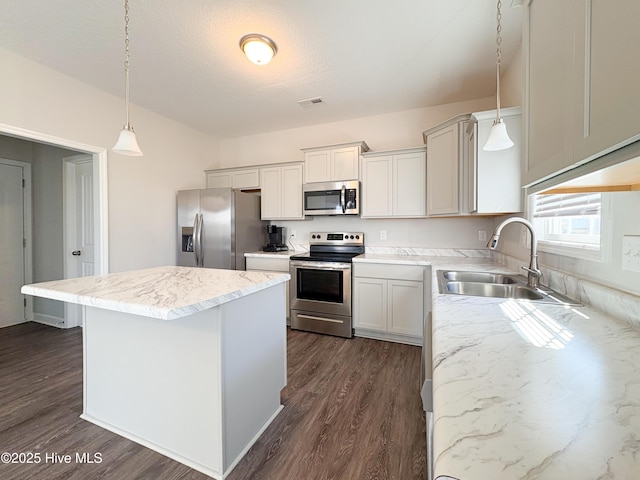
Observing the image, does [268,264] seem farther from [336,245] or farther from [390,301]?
[390,301]

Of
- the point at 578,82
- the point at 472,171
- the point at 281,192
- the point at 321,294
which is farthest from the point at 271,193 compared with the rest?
the point at 578,82

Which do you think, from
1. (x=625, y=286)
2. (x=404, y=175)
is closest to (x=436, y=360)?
(x=625, y=286)

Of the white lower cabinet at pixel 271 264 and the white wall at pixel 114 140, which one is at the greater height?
the white wall at pixel 114 140

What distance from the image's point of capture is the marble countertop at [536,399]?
0.39 meters

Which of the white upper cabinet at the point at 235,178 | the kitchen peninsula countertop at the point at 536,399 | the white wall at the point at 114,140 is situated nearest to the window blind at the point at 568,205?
the kitchen peninsula countertop at the point at 536,399

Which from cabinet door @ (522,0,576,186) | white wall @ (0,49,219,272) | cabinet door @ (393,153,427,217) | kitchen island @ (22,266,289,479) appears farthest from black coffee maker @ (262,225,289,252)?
cabinet door @ (522,0,576,186)

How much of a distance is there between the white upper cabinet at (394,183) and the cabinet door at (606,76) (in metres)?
2.40

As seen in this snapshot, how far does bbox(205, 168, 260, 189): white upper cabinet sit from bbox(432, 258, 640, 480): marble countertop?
3437 millimetres

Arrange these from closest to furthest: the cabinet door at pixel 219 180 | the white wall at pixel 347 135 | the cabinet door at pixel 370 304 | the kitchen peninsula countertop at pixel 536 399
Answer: the kitchen peninsula countertop at pixel 536 399 → the cabinet door at pixel 370 304 → the white wall at pixel 347 135 → the cabinet door at pixel 219 180

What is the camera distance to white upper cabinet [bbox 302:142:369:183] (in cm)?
331

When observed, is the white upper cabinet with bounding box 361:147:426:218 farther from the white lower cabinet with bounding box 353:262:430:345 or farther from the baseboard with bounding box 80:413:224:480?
the baseboard with bounding box 80:413:224:480

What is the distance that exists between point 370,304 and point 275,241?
5.63ft

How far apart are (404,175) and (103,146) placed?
332 cm

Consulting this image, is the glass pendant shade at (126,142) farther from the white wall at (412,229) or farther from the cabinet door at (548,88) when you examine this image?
the white wall at (412,229)
